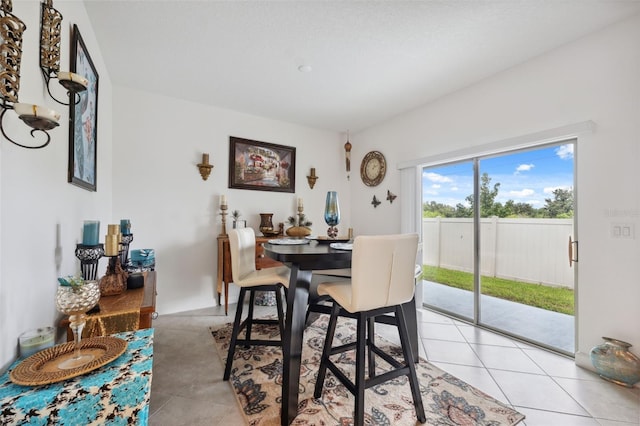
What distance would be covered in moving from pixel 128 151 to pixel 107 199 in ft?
2.10

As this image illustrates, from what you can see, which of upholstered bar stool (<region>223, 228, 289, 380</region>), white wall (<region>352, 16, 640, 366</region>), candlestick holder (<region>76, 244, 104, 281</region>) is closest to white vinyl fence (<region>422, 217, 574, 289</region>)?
white wall (<region>352, 16, 640, 366</region>)

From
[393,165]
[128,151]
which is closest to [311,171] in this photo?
[393,165]

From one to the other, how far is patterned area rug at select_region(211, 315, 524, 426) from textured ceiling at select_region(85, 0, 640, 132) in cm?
260

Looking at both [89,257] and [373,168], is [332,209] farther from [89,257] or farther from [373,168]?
[373,168]

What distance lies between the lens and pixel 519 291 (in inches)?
109

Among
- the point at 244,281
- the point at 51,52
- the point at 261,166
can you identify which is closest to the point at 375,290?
the point at 244,281

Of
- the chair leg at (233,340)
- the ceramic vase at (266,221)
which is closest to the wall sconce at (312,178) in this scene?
the ceramic vase at (266,221)

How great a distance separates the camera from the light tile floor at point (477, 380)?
1593mm

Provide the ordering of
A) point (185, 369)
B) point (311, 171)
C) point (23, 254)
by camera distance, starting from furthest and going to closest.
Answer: point (311, 171) < point (185, 369) < point (23, 254)

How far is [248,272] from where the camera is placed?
2.07m

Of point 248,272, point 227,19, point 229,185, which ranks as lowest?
point 248,272

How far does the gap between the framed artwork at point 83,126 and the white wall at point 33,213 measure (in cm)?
5

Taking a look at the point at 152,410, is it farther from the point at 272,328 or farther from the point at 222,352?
the point at 272,328

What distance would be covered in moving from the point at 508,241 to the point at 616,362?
1.19 metres
